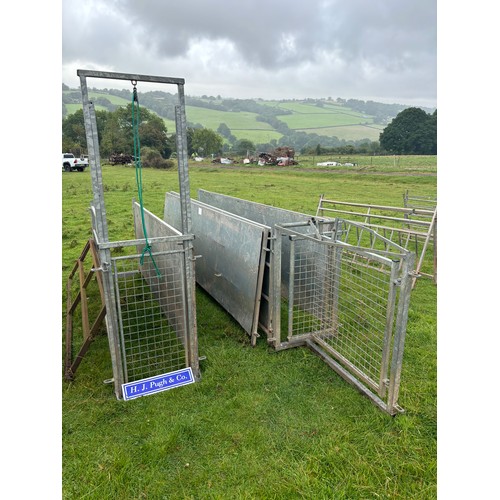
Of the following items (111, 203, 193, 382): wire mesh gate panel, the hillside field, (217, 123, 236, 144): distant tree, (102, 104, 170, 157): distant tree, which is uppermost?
the hillside field

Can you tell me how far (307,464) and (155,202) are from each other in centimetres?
1164

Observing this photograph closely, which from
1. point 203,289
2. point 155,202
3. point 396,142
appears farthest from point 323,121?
point 203,289

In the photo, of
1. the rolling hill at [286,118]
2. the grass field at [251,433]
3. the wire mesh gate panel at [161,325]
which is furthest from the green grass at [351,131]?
the grass field at [251,433]

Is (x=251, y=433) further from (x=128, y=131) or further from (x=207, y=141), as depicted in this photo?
(x=207, y=141)

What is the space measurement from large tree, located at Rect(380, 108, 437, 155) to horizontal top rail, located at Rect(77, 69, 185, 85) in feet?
155

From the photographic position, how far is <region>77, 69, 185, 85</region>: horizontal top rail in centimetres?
294

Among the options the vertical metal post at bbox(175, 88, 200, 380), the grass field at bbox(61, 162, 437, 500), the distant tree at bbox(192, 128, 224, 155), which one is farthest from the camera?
the distant tree at bbox(192, 128, 224, 155)

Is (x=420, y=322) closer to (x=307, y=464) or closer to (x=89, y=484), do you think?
(x=307, y=464)

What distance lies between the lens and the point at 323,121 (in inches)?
3231

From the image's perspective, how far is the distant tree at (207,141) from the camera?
48941 mm

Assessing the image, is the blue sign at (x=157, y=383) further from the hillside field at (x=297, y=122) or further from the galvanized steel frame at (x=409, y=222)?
the hillside field at (x=297, y=122)

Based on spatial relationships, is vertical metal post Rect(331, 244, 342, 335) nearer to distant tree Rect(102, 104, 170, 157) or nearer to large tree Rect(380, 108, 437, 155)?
distant tree Rect(102, 104, 170, 157)

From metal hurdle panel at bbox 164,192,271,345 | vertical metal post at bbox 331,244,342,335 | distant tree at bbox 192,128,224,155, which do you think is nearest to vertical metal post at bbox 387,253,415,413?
vertical metal post at bbox 331,244,342,335

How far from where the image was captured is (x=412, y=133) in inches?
1912
